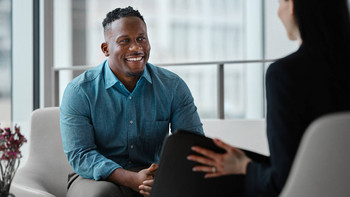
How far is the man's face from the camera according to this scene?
172 centimetres

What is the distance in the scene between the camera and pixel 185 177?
1.11 m

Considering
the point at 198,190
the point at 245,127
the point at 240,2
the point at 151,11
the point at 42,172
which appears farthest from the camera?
the point at 240,2

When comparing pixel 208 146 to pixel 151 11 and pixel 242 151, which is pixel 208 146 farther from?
pixel 151 11

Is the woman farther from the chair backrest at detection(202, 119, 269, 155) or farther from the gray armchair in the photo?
the chair backrest at detection(202, 119, 269, 155)

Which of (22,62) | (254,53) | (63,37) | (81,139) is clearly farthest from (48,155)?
(254,53)

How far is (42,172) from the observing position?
1.97 m

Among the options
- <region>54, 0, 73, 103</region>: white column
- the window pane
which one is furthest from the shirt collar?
<region>54, 0, 73, 103</region>: white column

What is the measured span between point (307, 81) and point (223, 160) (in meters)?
0.27

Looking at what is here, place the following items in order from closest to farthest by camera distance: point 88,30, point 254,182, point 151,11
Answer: point 254,182 → point 88,30 → point 151,11

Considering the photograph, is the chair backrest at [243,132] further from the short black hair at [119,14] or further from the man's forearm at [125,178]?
the man's forearm at [125,178]

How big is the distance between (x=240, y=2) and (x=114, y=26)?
5.00 metres

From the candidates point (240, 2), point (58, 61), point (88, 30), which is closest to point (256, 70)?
point (240, 2)

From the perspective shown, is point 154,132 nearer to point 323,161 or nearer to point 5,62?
point 323,161

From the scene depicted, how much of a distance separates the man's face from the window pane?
2200 mm
